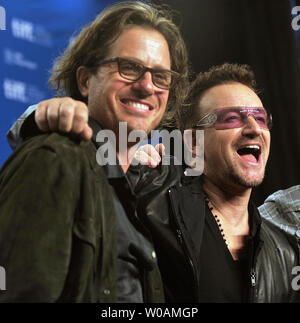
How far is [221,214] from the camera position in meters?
1.43

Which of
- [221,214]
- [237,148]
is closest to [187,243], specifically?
[221,214]

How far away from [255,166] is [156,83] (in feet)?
1.40

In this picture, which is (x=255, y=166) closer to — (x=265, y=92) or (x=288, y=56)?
(x=265, y=92)

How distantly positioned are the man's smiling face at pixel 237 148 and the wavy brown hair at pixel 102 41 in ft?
0.68

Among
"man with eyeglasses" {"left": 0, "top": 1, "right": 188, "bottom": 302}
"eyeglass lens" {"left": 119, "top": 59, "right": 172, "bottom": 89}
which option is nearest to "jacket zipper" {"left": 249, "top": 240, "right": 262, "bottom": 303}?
"man with eyeglasses" {"left": 0, "top": 1, "right": 188, "bottom": 302}

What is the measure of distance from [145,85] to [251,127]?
1.37ft

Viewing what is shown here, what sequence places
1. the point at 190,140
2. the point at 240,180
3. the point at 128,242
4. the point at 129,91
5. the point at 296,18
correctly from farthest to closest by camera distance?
the point at 296,18 < the point at 190,140 < the point at 240,180 < the point at 129,91 < the point at 128,242

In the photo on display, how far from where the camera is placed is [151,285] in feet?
3.51

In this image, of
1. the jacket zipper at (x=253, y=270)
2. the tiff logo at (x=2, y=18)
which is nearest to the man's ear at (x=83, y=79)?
the tiff logo at (x=2, y=18)

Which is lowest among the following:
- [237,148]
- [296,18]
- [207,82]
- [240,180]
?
[240,180]

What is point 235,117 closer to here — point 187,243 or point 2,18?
point 187,243

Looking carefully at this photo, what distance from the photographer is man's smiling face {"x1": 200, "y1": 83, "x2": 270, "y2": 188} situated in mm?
1414

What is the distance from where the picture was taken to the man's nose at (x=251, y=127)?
1437mm

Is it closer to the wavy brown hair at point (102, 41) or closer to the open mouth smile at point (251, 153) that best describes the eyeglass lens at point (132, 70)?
the wavy brown hair at point (102, 41)
